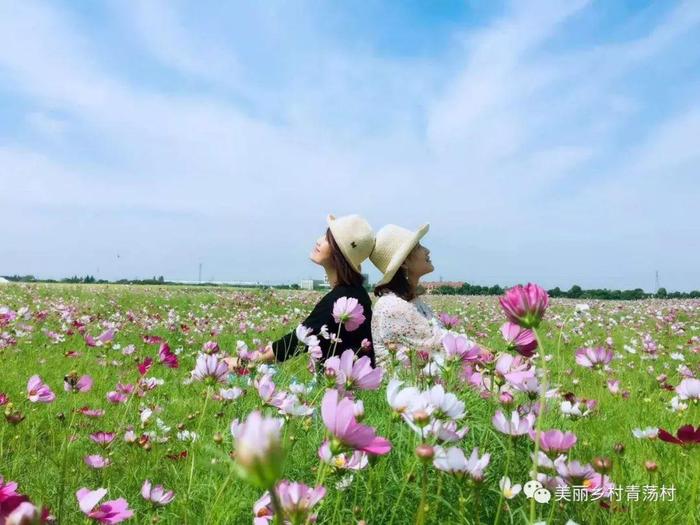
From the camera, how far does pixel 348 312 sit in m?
2.51

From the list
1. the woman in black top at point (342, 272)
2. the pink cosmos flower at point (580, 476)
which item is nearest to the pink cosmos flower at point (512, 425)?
the pink cosmos flower at point (580, 476)

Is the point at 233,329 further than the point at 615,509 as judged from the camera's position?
Yes

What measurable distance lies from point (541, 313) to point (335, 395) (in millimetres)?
406

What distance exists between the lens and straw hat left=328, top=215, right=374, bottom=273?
407 centimetres

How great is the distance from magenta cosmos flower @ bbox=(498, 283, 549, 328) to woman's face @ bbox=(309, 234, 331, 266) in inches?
123

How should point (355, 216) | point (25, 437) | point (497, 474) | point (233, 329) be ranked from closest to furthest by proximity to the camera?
point (497, 474), point (25, 437), point (355, 216), point (233, 329)

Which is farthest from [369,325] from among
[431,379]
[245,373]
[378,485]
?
[378,485]

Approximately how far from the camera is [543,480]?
4.44 feet

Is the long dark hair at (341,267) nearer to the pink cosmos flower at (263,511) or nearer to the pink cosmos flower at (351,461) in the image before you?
the pink cosmos flower at (351,461)

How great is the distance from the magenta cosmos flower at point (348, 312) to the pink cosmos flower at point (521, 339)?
977 millimetres

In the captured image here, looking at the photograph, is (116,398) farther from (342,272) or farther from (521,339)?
(521,339)

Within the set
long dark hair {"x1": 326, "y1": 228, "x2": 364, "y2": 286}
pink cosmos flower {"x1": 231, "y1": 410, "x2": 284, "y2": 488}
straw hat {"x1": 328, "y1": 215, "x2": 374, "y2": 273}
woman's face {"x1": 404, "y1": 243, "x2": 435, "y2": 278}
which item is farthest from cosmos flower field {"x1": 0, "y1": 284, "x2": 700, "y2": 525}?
woman's face {"x1": 404, "y1": 243, "x2": 435, "y2": 278}

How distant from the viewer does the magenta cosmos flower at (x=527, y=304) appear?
1.06 metres

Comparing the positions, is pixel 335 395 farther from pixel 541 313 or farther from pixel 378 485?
pixel 378 485
